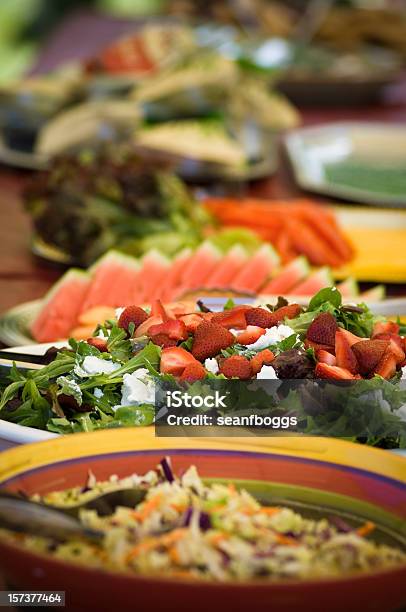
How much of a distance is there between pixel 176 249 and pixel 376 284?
0.47m

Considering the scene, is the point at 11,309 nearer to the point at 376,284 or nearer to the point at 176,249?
the point at 176,249

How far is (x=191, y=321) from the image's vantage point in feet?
4.69

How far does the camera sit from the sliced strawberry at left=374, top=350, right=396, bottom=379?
1361mm

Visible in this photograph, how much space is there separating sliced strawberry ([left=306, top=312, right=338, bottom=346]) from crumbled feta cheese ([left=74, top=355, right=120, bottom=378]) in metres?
0.25

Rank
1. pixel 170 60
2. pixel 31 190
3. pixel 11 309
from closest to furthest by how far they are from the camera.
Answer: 1. pixel 11 309
2. pixel 31 190
3. pixel 170 60

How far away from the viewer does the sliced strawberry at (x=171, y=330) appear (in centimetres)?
139

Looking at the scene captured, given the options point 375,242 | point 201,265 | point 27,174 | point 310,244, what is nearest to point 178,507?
point 201,265

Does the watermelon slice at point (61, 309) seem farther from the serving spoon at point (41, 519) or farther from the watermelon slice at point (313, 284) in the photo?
the serving spoon at point (41, 519)

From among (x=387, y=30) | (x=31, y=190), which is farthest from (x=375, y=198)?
(x=387, y=30)

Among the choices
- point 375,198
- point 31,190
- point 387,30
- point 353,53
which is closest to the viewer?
point 31,190

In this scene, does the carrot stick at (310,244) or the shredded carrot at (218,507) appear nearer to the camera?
the shredded carrot at (218,507)

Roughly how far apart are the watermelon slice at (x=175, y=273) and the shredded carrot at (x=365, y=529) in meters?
1.08

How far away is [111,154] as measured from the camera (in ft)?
9.32

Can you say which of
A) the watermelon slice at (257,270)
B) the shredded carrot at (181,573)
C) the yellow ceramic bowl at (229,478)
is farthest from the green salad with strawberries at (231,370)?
the watermelon slice at (257,270)
